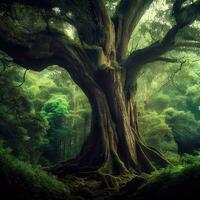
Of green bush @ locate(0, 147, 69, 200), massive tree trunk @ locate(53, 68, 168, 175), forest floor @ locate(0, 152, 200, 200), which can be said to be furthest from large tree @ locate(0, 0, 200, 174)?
green bush @ locate(0, 147, 69, 200)

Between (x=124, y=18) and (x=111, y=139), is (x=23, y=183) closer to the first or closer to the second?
(x=111, y=139)

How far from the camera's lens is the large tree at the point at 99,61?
482 inches

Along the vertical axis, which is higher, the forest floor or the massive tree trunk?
the massive tree trunk

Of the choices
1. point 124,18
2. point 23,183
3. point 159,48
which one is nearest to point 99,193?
point 23,183

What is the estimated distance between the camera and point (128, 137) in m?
13.4

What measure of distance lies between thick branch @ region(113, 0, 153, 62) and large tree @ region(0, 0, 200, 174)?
67 millimetres

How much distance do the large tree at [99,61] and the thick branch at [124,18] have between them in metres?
0.07

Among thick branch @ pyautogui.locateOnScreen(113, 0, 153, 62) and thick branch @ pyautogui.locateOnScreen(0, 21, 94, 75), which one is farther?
thick branch @ pyautogui.locateOnScreen(113, 0, 153, 62)

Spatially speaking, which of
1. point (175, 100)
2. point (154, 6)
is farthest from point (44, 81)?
point (154, 6)

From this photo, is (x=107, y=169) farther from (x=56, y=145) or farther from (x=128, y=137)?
(x=56, y=145)

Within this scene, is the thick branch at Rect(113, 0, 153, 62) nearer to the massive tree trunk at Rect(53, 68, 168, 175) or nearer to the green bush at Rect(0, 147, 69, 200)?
the massive tree trunk at Rect(53, 68, 168, 175)

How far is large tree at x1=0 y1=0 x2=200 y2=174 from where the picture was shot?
12250 mm

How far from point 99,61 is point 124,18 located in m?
3.28

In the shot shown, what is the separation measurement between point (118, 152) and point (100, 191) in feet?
11.6
